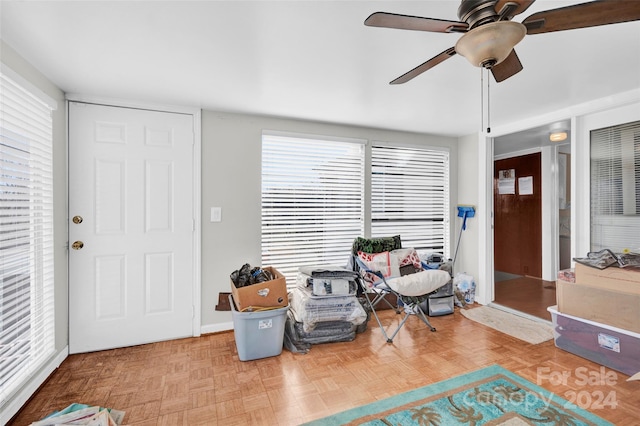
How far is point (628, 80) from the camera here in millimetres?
2449

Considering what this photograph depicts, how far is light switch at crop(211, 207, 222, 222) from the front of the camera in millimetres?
3164

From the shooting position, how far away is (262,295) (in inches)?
103

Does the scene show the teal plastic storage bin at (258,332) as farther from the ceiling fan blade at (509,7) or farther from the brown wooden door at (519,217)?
the brown wooden door at (519,217)

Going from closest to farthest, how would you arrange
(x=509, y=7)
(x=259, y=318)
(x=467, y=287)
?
1. (x=509, y=7)
2. (x=259, y=318)
3. (x=467, y=287)

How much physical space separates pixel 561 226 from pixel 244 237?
16.0 feet

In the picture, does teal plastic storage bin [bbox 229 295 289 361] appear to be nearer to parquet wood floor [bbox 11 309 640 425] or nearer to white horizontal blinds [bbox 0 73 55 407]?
parquet wood floor [bbox 11 309 640 425]

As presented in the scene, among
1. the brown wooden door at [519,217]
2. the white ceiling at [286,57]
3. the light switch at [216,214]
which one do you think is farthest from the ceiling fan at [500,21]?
the brown wooden door at [519,217]

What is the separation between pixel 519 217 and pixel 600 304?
319 centimetres

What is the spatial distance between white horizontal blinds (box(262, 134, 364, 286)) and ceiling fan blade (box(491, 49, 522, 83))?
2230mm

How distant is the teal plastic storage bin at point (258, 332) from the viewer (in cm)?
257

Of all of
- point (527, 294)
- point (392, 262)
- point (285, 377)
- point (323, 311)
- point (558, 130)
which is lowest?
point (285, 377)

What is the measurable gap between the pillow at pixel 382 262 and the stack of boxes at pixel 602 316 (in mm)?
1500

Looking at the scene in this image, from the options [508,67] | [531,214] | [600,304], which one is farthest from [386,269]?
[531,214]

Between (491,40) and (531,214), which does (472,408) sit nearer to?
(491,40)
